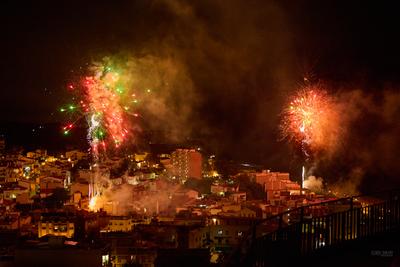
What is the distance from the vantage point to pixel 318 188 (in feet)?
85.0

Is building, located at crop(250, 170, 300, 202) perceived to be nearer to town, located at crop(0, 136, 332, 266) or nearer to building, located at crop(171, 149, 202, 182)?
town, located at crop(0, 136, 332, 266)

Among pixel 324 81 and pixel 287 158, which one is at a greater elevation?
pixel 324 81

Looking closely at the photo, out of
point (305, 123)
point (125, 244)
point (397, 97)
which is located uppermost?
point (397, 97)

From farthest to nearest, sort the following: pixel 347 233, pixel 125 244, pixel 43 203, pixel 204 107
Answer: pixel 204 107
pixel 43 203
pixel 125 244
pixel 347 233

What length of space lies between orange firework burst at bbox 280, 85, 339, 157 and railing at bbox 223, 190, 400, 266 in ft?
35.9

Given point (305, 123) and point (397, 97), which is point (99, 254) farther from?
point (397, 97)

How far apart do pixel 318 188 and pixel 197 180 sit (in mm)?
6122

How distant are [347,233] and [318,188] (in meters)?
20.9

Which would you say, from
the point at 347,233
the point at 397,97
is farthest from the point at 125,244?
the point at 397,97

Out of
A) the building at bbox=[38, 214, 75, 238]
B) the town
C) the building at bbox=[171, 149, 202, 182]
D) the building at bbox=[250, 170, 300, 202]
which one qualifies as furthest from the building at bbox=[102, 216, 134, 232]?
the building at bbox=[171, 149, 202, 182]

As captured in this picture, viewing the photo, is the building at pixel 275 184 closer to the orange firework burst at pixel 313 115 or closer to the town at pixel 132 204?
the town at pixel 132 204

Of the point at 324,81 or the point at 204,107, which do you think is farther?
the point at 204,107

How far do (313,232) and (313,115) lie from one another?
11.9 metres

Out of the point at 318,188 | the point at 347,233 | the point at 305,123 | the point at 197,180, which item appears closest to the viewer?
the point at 347,233
